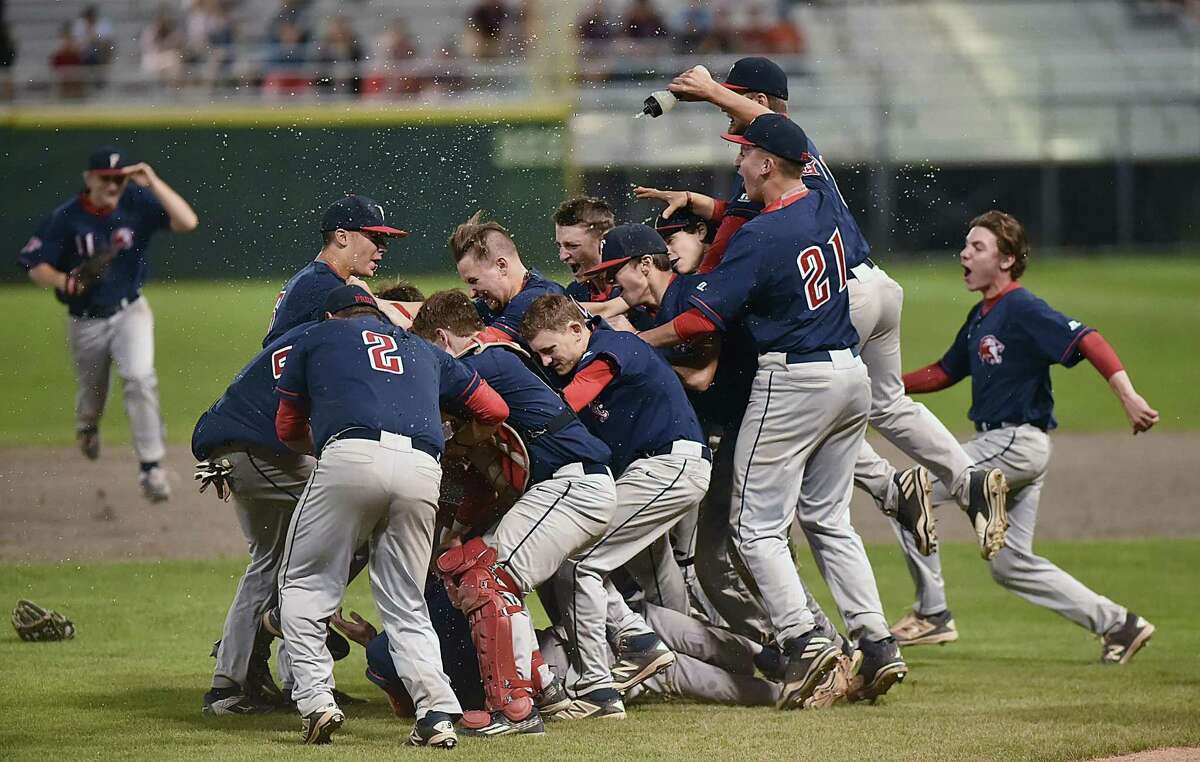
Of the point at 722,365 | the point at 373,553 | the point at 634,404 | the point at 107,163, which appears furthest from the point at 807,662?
the point at 107,163

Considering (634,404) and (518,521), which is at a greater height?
(634,404)

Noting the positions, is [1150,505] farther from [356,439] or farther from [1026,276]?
[1026,276]

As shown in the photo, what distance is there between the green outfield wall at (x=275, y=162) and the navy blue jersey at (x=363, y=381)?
52.5 ft

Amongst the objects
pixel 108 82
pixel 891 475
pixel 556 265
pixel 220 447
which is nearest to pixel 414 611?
pixel 220 447

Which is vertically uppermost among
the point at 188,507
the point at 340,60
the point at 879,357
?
the point at 879,357

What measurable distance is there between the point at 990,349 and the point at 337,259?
10.7 ft

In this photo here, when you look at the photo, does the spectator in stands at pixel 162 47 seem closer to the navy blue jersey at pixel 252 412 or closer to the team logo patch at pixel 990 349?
the team logo patch at pixel 990 349

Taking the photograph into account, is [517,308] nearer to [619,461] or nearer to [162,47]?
[619,461]

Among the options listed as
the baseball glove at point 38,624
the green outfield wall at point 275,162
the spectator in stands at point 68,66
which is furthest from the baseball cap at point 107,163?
the spectator in stands at point 68,66

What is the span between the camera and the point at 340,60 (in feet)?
81.7

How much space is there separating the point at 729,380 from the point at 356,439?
2.03 meters

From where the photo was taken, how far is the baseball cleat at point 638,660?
6.35 meters

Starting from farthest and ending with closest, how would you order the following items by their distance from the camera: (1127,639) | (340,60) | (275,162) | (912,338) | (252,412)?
(340,60)
(275,162)
(912,338)
(1127,639)
(252,412)

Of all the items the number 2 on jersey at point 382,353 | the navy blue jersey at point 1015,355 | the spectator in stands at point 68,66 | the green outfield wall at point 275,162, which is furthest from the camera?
the spectator in stands at point 68,66
